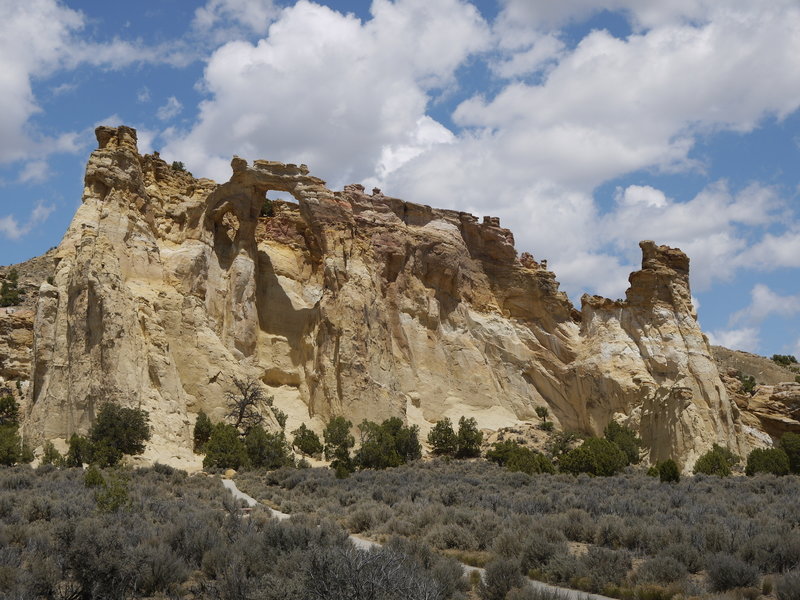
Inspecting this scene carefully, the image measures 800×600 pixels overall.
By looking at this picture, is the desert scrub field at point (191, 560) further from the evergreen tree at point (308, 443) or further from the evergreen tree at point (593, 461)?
the evergreen tree at point (308, 443)

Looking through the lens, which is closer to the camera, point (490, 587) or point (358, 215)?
point (490, 587)

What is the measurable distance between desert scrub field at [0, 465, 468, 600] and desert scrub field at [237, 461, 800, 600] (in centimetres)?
198

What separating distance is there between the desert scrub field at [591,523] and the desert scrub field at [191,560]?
1.98 m

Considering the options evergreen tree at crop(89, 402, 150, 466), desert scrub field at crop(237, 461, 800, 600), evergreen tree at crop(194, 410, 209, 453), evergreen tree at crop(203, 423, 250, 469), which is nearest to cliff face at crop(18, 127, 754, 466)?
evergreen tree at crop(194, 410, 209, 453)

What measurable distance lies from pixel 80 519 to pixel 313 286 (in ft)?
118

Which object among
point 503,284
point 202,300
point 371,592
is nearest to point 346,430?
point 202,300

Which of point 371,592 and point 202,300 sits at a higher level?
point 202,300

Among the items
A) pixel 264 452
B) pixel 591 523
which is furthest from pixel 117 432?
pixel 591 523

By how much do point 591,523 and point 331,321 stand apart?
30384 mm

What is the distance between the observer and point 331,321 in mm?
44156

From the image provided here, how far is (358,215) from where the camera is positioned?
51.4 meters

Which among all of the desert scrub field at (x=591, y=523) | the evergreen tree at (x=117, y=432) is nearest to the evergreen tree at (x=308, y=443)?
the evergreen tree at (x=117, y=432)

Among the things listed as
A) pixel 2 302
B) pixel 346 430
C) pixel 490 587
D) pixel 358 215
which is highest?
pixel 358 215

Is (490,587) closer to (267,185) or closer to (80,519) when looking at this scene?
(80,519)
